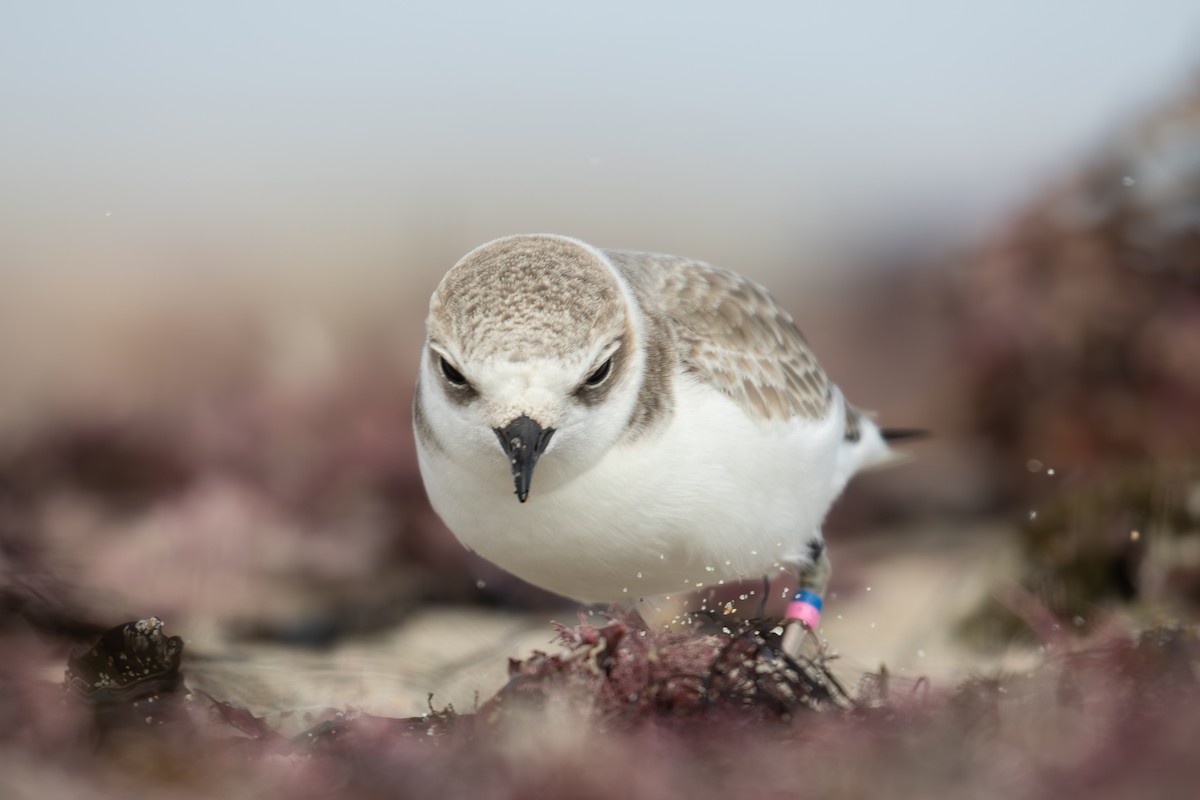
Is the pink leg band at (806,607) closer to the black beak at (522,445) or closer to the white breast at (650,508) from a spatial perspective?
the white breast at (650,508)

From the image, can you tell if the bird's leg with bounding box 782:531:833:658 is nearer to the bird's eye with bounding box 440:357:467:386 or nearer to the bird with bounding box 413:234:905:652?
the bird with bounding box 413:234:905:652

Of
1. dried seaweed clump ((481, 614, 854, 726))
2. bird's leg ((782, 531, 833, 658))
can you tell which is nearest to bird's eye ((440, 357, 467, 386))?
dried seaweed clump ((481, 614, 854, 726))

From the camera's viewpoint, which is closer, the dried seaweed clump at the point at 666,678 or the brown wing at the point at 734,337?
the dried seaweed clump at the point at 666,678

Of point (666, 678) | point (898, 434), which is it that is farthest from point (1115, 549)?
point (666, 678)

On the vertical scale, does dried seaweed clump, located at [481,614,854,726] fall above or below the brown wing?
below

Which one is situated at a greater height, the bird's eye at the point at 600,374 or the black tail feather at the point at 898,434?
the bird's eye at the point at 600,374

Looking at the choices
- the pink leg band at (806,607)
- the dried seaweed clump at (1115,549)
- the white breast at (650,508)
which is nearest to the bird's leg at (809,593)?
the pink leg band at (806,607)

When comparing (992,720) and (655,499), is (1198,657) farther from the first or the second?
(655,499)

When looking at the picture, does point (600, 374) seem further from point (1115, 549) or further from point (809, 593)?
point (1115, 549)
